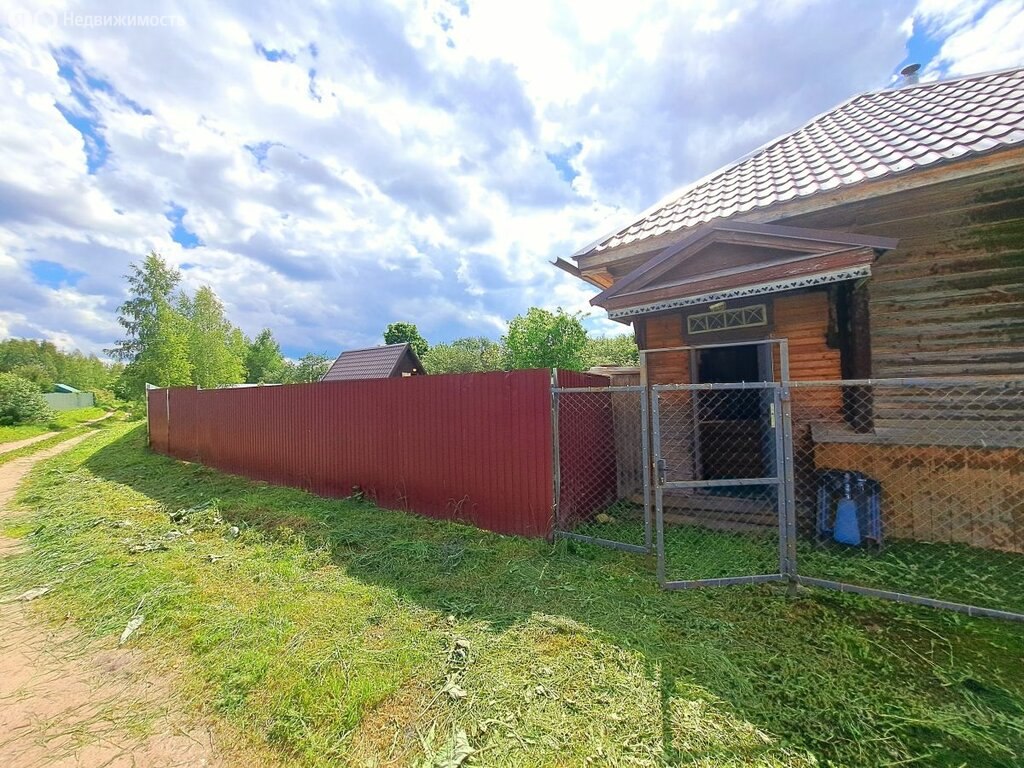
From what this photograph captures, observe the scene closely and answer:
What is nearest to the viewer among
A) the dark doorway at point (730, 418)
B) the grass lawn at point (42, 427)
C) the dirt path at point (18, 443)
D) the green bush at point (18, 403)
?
the dark doorway at point (730, 418)

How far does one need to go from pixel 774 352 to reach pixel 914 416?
4.50 ft

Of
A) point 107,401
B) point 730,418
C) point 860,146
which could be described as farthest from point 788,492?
point 107,401

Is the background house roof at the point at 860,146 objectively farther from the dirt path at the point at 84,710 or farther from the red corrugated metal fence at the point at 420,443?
the dirt path at the point at 84,710

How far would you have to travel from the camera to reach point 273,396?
301 inches

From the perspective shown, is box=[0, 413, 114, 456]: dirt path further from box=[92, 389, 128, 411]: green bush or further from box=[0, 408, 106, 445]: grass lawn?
box=[92, 389, 128, 411]: green bush

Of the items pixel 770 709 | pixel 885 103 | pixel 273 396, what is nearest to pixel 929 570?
pixel 770 709

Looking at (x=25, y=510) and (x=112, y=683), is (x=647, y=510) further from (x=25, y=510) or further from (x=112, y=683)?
(x=25, y=510)

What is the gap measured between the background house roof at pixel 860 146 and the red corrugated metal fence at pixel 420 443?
2702mm

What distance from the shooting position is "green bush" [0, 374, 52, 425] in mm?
19812

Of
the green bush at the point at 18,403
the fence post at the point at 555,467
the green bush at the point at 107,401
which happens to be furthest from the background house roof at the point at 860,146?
the green bush at the point at 107,401

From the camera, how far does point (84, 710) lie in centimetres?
220

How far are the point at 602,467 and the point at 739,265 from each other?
9.34ft

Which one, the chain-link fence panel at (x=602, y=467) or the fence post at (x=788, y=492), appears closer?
the fence post at (x=788, y=492)

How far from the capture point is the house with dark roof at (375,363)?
17234mm
